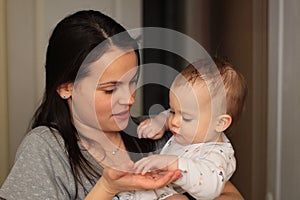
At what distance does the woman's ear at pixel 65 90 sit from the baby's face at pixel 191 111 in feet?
0.80

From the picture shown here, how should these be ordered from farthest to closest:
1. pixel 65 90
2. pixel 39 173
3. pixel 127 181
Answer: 1. pixel 65 90
2. pixel 39 173
3. pixel 127 181

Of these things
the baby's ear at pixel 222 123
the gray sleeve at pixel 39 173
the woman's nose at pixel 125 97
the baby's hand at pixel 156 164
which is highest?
the woman's nose at pixel 125 97

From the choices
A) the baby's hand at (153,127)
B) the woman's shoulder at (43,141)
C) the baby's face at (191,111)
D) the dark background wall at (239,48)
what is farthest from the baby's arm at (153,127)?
the dark background wall at (239,48)

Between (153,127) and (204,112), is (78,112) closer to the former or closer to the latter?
(153,127)

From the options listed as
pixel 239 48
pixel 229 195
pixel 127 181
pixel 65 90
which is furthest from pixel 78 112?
pixel 239 48

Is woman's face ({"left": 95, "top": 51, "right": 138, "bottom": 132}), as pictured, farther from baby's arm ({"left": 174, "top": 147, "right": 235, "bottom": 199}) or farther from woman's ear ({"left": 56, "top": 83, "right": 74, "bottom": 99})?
baby's arm ({"left": 174, "top": 147, "right": 235, "bottom": 199})

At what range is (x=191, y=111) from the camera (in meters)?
1.27

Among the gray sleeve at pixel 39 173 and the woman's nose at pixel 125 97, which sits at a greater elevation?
the woman's nose at pixel 125 97

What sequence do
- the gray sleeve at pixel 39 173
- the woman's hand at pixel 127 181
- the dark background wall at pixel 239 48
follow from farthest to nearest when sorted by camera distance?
the dark background wall at pixel 239 48 < the gray sleeve at pixel 39 173 < the woman's hand at pixel 127 181

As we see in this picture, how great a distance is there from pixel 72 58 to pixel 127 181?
338 mm

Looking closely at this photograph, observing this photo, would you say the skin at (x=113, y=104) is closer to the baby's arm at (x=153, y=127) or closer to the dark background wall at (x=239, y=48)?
the baby's arm at (x=153, y=127)

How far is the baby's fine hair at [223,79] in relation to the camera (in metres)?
1.27

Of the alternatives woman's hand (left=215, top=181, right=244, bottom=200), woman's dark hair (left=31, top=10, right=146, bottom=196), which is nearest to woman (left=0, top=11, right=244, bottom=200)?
woman's dark hair (left=31, top=10, right=146, bottom=196)

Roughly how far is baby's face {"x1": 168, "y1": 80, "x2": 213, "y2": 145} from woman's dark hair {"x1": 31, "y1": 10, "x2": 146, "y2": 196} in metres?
0.16
